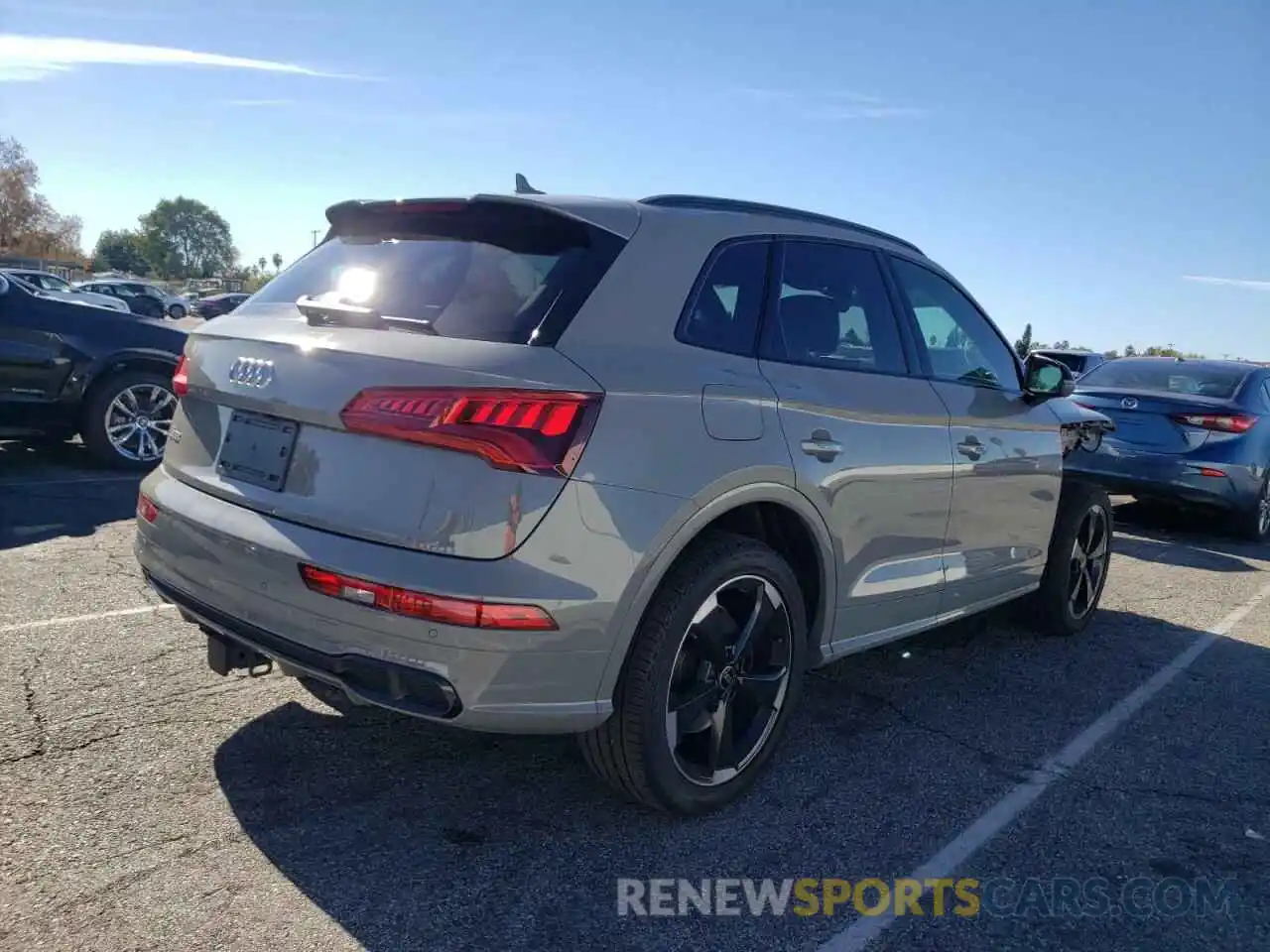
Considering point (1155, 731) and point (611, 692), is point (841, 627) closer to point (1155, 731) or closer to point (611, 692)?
point (611, 692)

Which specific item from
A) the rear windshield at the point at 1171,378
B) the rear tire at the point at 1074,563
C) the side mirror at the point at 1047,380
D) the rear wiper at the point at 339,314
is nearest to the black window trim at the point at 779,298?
the side mirror at the point at 1047,380

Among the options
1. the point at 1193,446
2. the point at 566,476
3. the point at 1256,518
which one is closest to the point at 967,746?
the point at 566,476

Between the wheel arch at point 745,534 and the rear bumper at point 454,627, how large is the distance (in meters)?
0.05

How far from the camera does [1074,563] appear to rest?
5.18 metres

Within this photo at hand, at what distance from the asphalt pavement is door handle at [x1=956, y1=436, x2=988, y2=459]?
3.42 ft

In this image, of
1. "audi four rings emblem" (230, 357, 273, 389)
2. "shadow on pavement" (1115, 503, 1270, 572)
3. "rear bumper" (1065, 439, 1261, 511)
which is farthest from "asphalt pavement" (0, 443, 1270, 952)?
"rear bumper" (1065, 439, 1261, 511)

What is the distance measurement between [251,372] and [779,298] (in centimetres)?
165

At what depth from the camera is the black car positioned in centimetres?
711

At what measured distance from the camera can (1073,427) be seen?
5.01 meters

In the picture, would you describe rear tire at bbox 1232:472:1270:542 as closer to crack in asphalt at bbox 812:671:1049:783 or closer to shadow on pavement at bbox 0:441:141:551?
crack in asphalt at bbox 812:671:1049:783

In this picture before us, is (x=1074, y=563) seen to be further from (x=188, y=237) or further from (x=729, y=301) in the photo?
(x=188, y=237)

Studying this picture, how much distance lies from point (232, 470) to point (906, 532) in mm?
2296

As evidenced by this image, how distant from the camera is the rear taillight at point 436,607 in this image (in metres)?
2.35

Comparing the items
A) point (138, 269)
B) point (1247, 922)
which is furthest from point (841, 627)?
point (138, 269)
